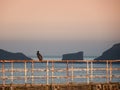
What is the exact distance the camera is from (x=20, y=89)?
19531 mm

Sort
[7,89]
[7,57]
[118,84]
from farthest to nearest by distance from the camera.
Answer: [7,57]
[118,84]
[7,89]

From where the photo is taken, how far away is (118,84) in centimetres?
2083

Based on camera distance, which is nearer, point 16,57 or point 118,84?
point 118,84

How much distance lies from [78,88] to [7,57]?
11412cm

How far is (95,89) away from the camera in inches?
810

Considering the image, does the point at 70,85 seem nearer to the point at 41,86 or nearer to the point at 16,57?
the point at 41,86

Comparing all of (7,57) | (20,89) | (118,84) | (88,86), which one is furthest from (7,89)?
(7,57)

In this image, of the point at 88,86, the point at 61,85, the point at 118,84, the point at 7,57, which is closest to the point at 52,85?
the point at 61,85

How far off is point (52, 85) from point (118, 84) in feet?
10.00

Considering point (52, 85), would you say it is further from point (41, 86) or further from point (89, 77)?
point (89, 77)

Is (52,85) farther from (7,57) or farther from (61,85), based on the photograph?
(7,57)

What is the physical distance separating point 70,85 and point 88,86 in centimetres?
85

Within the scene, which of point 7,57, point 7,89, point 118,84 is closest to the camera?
point 7,89

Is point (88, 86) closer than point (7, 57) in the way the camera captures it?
Yes
